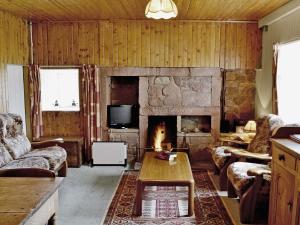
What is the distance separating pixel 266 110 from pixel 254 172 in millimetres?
2447

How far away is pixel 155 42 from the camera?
20.0 feet

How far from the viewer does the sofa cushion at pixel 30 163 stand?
4207 mm

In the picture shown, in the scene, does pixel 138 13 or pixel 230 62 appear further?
pixel 230 62

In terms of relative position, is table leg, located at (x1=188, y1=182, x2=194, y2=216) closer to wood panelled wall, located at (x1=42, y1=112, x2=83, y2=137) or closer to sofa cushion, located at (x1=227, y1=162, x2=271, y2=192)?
sofa cushion, located at (x1=227, y1=162, x2=271, y2=192)

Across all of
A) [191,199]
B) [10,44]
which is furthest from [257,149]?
[10,44]

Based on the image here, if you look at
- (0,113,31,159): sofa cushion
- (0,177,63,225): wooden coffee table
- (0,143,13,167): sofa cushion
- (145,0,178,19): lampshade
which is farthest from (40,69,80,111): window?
(0,177,63,225): wooden coffee table

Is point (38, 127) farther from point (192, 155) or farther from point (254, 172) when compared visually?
point (254, 172)

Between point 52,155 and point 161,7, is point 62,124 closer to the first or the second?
point 52,155

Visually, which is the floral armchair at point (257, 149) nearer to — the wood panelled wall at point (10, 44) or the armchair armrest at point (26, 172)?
the armchair armrest at point (26, 172)

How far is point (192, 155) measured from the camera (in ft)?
20.3

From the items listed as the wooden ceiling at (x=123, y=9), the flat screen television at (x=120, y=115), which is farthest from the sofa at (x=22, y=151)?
the wooden ceiling at (x=123, y=9)

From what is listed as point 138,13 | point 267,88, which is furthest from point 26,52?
point 267,88

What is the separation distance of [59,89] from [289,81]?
4.16 meters

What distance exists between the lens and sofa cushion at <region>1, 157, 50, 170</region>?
4.21 m
